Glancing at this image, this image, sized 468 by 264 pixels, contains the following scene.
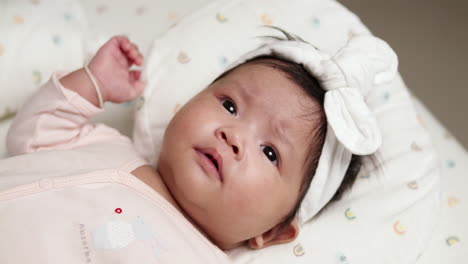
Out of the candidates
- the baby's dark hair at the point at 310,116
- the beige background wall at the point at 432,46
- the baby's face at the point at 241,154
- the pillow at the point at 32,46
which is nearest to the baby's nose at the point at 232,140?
the baby's face at the point at 241,154

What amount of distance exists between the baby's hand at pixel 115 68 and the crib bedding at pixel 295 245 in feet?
0.69

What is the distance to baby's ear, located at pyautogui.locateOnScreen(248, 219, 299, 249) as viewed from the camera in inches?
42.5

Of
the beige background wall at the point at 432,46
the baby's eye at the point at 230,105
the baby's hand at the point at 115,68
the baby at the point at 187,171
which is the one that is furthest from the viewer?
the beige background wall at the point at 432,46

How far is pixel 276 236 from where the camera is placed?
1.10 meters

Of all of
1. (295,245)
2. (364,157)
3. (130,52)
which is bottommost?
(295,245)

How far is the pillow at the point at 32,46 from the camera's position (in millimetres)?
1298

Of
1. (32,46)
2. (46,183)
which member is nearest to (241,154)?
(46,183)

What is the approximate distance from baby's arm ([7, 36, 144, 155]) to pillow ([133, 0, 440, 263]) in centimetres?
12

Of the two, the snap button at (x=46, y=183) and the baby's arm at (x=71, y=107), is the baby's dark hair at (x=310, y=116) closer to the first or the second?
the baby's arm at (x=71, y=107)

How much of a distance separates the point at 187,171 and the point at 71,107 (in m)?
0.33

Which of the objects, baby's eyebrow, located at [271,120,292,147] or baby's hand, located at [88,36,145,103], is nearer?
baby's eyebrow, located at [271,120,292,147]

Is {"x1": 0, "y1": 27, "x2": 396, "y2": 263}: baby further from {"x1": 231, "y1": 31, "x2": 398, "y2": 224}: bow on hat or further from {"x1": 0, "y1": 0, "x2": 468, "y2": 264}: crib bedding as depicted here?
{"x1": 0, "y1": 0, "x2": 468, "y2": 264}: crib bedding

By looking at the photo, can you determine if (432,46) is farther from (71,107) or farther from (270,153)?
(71,107)

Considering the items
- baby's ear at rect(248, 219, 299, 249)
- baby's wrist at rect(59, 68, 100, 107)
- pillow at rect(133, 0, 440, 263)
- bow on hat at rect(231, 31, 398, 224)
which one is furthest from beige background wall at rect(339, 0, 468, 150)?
baby's wrist at rect(59, 68, 100, 107)
